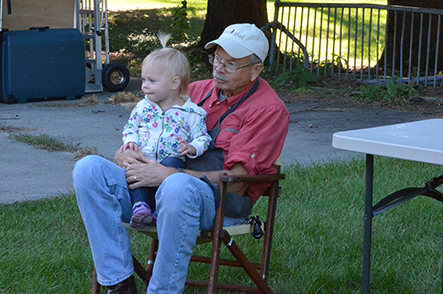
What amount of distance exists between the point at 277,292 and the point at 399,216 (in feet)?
4.75

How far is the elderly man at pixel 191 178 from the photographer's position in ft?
8.67

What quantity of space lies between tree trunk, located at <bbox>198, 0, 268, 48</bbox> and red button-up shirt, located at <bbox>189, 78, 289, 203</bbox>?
9060 millimetres

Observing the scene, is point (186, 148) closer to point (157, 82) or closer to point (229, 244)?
point (157, 82)

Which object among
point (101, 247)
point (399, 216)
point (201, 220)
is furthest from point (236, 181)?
point (399, 216)

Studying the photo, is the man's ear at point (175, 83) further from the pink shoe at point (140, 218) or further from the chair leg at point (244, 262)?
the chair leg at point (244, 262)

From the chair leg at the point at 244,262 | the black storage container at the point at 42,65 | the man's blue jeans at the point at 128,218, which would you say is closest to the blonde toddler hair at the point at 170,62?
the man's blue jeans at the point at 128,218

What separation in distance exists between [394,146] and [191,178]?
0.90 metres

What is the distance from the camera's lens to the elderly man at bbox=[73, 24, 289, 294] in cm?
264

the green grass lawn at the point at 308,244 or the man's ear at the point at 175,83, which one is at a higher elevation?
the man's ear at the point at 175,83

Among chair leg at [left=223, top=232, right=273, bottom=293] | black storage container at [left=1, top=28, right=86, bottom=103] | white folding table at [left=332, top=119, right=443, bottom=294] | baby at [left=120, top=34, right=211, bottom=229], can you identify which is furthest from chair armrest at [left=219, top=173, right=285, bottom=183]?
black storage container at [left=1, top=28, right=86, bottom=103]

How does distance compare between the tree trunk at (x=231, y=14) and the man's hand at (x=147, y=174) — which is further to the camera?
the tree trunk at (x=231, y=14)

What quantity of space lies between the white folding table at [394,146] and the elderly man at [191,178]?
54 cm

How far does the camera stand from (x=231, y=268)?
348cm

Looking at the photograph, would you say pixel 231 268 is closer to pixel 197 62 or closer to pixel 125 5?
pixel 197 62
